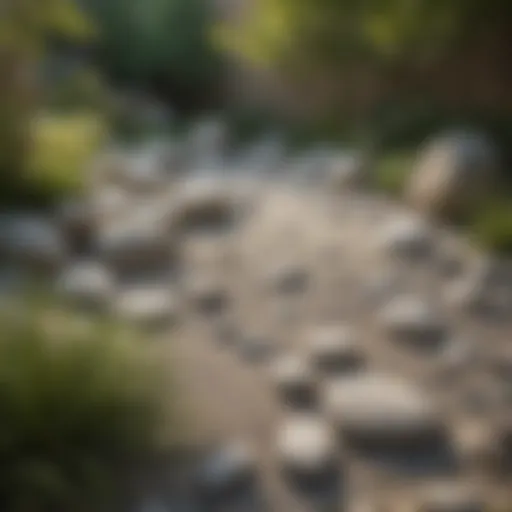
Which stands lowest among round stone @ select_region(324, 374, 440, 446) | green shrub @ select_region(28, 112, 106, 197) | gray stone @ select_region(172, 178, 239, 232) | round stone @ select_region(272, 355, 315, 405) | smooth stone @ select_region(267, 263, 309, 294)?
round stone @ select_region(324, 374, 440, 446)

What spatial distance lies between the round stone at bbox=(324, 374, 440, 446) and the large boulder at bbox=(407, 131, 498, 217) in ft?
3.66

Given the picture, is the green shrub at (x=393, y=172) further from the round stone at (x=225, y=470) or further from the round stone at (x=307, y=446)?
the round stone at (x=225, y=470)

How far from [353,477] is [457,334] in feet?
2.03

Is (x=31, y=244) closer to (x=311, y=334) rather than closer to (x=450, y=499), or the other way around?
(x=311, y=334)

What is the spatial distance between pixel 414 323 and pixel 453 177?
885mm

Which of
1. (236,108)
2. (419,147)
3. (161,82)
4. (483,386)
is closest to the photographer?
(483,386)

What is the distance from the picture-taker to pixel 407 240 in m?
2.40

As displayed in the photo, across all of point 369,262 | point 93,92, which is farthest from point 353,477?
point 93,92

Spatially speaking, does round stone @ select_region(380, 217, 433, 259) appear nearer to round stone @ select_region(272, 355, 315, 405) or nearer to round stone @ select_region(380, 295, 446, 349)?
round stone @ select_region(380, 295, 446, 349)

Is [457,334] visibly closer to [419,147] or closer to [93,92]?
[419,147]

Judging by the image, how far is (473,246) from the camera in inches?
93.8

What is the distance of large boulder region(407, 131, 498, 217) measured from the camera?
265 centimetres

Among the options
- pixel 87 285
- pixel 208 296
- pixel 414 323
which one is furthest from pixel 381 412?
pixel 87 285

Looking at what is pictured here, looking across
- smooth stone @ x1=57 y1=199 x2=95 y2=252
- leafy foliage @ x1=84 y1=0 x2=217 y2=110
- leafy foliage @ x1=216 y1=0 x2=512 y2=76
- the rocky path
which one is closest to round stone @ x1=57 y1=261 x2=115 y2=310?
the rocky path
